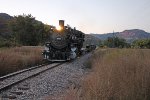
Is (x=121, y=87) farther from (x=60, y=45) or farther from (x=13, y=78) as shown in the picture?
(x=60, y=45)

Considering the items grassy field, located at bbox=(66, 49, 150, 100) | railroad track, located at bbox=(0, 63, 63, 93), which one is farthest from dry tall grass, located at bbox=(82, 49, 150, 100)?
railroad track, located at bbox=(0, 63, 63, 93)

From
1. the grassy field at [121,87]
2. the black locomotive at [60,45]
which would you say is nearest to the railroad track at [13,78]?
the grassy field at [121,87]

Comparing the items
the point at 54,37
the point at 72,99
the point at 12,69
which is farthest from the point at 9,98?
the point at 54,37

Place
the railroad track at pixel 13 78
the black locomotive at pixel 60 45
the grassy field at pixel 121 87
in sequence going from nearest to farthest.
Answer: the grassy field at pixel 121 87 < the railroad track at pixel 13 78 < the black locomotive at pixel 60 45

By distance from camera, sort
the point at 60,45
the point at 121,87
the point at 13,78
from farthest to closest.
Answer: the point at 60,45, the point at 13,78, the point at 121,87

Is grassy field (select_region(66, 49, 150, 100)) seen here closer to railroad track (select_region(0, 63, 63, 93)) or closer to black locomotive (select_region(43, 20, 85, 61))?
railroad track (select_region(0, 63, 63, 93))

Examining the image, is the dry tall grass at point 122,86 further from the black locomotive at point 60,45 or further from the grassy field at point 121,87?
the black locomotive at point 60,45

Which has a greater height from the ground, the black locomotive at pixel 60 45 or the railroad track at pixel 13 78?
the black locomotive at pixel 60 45

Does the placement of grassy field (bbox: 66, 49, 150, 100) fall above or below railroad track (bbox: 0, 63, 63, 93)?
above

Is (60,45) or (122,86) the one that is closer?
(122,86)

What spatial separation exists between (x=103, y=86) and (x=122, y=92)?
0.56 m

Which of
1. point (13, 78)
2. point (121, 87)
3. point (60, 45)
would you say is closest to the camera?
point (121, 87)

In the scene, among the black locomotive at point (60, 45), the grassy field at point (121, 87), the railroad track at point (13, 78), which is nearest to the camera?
the grassy field at point (121, 87)

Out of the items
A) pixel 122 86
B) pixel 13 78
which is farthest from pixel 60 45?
pixel 122 86
